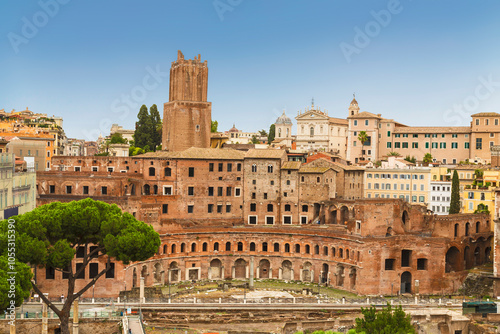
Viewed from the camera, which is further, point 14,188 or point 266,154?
point 266,154

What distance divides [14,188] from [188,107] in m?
34.2

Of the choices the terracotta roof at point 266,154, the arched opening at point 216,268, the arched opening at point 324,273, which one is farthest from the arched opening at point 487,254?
the arched opening at point 216,268

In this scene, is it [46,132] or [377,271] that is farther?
[46,132]

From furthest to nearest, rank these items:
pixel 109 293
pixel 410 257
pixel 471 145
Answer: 1. pixel 471 145
2. pixel 410 257
3. pixel 109 293

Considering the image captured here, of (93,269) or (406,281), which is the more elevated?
(93,269)

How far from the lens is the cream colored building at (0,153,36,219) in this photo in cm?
4916

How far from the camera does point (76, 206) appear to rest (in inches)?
1788

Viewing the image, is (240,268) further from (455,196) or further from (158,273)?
(455,196)

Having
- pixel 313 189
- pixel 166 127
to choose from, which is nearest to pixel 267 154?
pixel 313 189

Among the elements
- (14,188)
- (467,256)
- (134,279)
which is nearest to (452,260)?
(467,256)

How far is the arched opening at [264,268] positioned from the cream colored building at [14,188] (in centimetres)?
2522

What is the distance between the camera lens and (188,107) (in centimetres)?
8306

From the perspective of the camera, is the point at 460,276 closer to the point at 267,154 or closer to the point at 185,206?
the point at 267,154

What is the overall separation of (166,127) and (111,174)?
46.7ft
